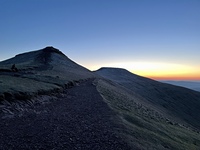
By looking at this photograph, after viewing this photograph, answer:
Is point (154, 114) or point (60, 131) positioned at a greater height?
point (60, 131)

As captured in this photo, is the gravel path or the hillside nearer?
the gravel path

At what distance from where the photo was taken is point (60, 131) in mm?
17094

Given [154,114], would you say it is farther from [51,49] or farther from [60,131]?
[51,49]

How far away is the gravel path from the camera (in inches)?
573

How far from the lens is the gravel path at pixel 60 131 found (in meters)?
14.6

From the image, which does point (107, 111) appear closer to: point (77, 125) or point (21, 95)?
point (77, 125)

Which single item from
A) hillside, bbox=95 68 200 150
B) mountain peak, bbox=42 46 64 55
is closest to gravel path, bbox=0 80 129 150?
hillside, bbox=95 68 200 150

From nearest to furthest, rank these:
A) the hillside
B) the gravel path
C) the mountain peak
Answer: the gravel path < the hillside < the mountain peak

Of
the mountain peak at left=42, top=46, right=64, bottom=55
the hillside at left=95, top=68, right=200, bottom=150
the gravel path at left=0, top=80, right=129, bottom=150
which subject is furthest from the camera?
the mountain peak at left=42, top=46, right=64, bottom=55

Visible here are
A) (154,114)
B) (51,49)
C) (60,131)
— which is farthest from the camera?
(51,49)

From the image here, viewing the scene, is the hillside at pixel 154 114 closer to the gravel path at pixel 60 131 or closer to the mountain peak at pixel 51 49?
the gravel path at pixel 60 131

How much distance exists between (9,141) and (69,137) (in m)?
3.99

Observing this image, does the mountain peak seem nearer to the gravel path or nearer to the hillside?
the hillside

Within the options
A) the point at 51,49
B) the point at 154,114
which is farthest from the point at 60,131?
the point at 51,49
